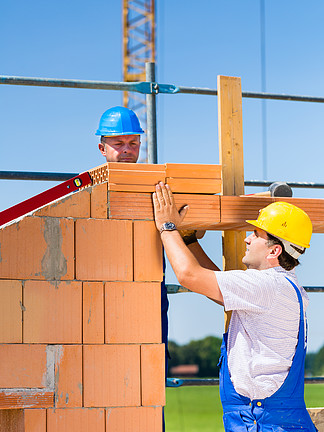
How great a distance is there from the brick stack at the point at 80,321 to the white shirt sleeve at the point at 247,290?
0.44m

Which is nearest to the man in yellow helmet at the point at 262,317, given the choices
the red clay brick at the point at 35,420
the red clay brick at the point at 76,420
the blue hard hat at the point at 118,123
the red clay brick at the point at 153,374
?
the red clay brick at the point at 153,374

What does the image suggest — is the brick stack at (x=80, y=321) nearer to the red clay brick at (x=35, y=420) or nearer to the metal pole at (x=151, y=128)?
the red clay brick at (x=35, y=420)

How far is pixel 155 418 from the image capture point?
3463mm

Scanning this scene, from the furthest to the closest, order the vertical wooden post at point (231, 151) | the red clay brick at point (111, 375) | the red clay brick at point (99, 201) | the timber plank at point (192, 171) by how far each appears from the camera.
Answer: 1. the vertical wooden post at point (231, 151)
2. the timber plank at point (192, 171)
3. the red clay brick at point (99, 201)
4. the red clay brick at point (111, 375)

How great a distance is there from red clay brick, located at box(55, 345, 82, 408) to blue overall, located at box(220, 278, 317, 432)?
30.3 inches

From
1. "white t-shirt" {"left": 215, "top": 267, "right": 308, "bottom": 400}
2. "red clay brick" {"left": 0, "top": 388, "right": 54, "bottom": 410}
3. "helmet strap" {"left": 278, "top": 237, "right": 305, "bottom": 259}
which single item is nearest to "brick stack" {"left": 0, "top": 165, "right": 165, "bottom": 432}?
"red clay brick" {"left": 0, "top": 388, "right": 54, "bottom": 410}

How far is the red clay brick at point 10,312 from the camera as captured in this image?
3.25m

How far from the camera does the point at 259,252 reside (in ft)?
11.6

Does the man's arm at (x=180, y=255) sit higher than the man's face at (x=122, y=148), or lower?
lower

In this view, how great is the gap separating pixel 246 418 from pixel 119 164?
149cm

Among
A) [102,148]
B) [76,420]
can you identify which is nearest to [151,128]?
[102,148]

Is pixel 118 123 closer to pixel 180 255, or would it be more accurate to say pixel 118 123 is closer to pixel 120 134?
pixel 120 134

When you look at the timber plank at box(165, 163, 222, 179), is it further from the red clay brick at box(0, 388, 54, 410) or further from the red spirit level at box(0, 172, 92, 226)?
the red clay brick at box(0, 388, 54, 410)

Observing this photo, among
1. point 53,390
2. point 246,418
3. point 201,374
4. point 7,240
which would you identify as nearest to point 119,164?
point 7,240
